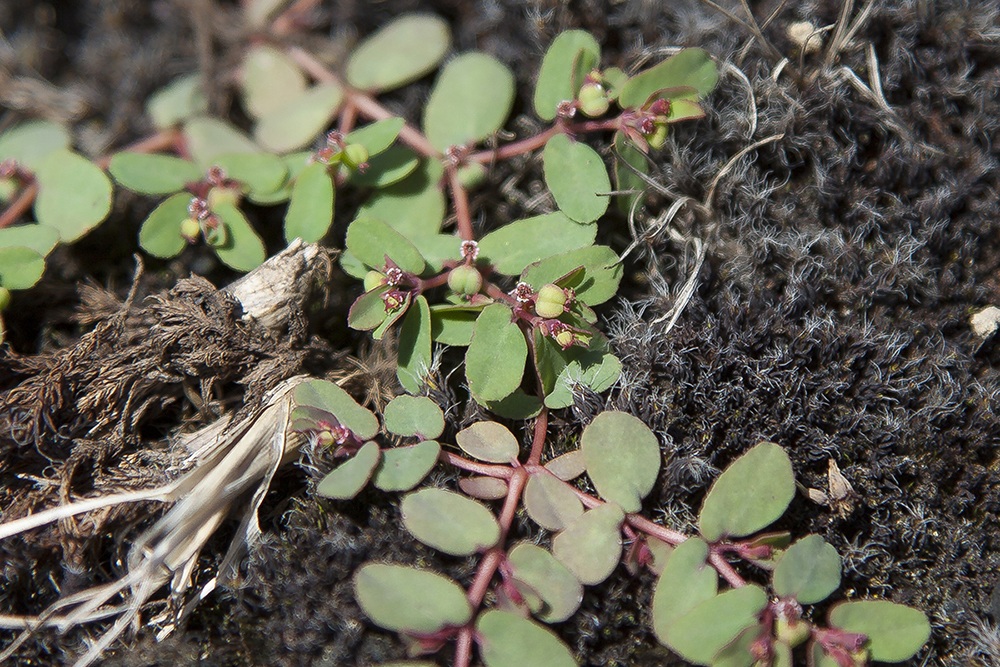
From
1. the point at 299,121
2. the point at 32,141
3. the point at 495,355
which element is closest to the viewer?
the point at 495,355

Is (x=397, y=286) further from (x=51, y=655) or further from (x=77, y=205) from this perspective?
(x=51, y=655)

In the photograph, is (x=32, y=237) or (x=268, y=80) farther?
→ (x=268, y=80)

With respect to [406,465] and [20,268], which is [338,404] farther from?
[20,268]

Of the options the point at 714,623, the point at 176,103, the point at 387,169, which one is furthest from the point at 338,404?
the point at 176,103

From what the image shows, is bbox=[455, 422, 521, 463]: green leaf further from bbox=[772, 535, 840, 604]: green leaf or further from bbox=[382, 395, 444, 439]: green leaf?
bbox=[772, 535, 840, 604]: green leaf

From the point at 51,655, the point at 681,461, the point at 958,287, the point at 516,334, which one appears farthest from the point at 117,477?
the point at 958,287

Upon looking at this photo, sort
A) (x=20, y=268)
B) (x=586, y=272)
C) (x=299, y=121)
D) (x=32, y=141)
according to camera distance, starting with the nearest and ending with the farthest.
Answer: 1. (x=586, y=272)
2. (x=20, y=268)
3. (x=299, y=121)
4. (x=32, y=141)
